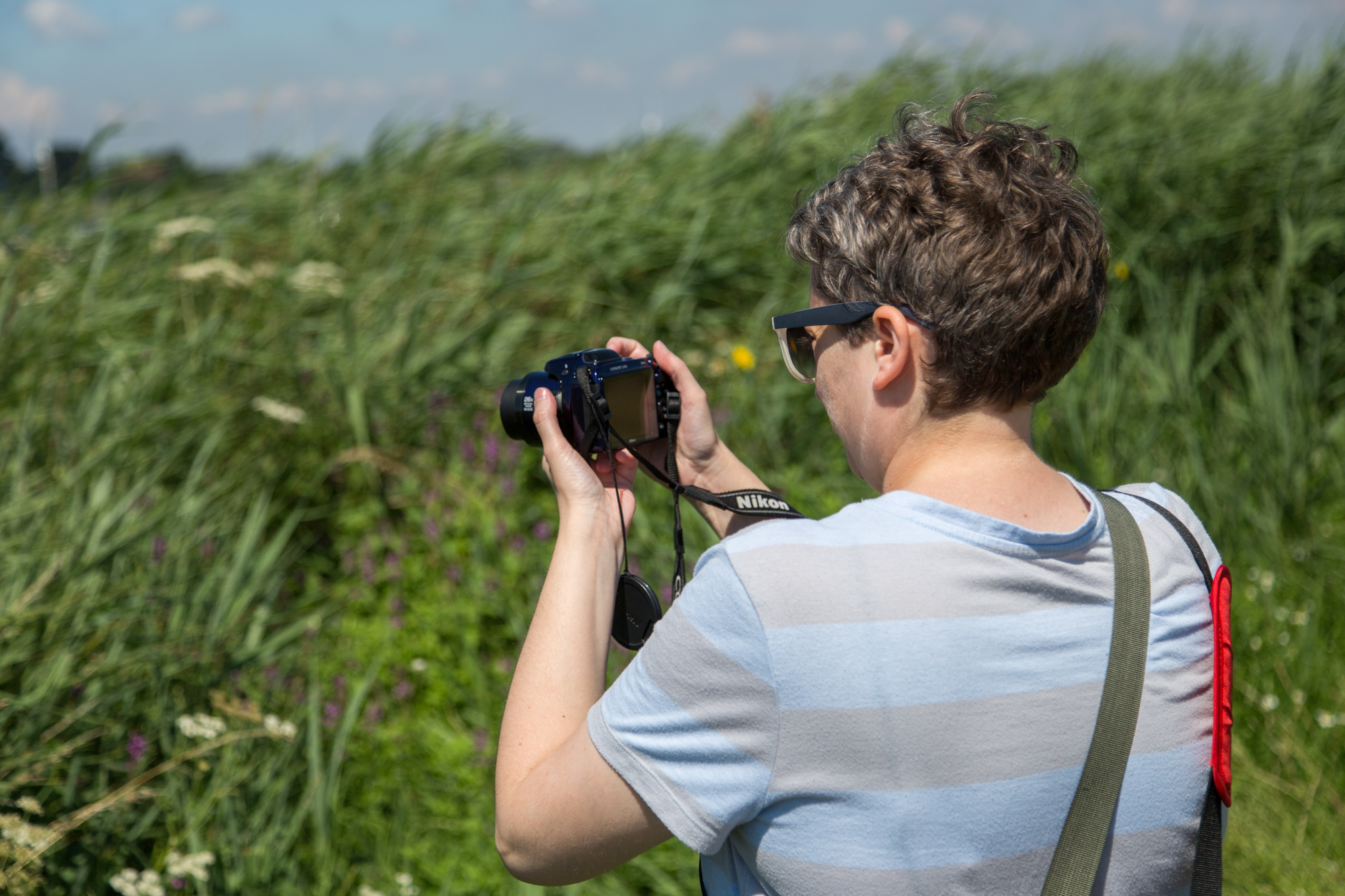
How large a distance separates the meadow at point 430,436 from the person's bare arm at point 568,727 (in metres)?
0.79

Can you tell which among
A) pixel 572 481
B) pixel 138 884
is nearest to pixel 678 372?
pixel 572 481

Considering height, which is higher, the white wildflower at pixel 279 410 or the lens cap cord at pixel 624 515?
the lens cap cord at pixel 624 515

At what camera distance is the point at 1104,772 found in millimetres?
1006

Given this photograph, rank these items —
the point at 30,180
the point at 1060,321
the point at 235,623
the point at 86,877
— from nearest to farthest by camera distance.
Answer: the point at 1060,321
the point at 86,877
the point at 235,623
the point at 30,180

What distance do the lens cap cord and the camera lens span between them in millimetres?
61

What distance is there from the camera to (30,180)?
173 inches

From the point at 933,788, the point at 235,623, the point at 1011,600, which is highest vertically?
the point at 1011,600

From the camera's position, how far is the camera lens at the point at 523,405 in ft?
4.95

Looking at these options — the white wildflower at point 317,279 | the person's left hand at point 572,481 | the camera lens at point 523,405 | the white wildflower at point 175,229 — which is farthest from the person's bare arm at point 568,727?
the white wildflower at point 175,229

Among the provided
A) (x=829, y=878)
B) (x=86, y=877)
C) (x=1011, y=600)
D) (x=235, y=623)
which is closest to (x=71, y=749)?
(x=86, y=877)

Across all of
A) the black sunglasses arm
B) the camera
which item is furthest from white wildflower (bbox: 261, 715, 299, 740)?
the black sunglasses arm

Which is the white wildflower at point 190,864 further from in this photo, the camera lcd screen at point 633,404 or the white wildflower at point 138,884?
the camera lcd screen at point 633,404

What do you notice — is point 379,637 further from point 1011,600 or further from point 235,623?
point 1011,600

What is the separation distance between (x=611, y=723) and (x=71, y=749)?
1.80 m
